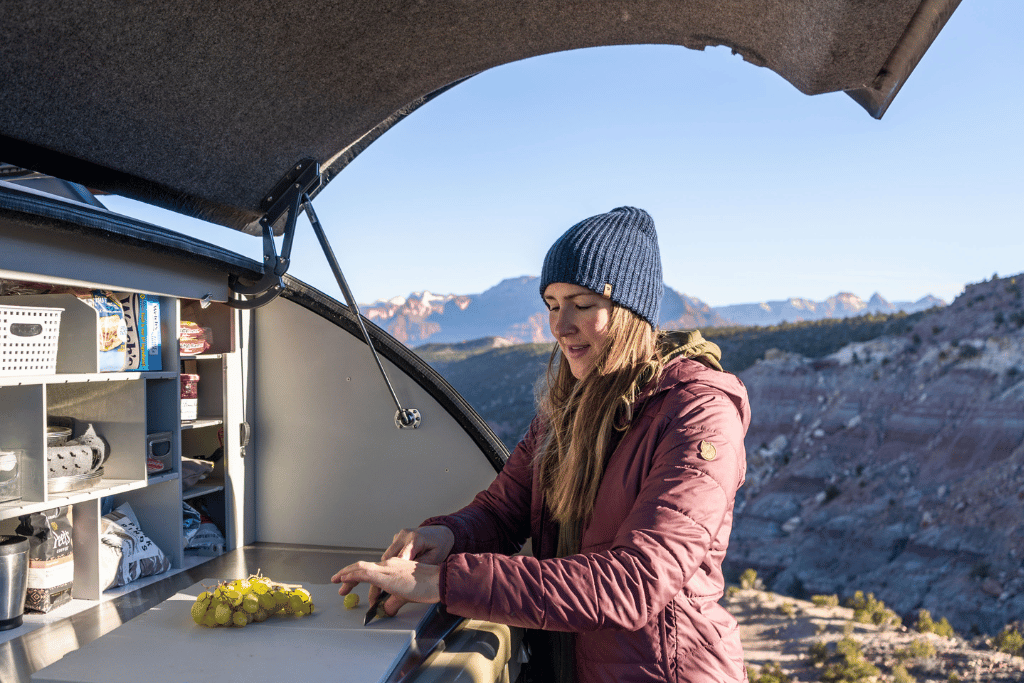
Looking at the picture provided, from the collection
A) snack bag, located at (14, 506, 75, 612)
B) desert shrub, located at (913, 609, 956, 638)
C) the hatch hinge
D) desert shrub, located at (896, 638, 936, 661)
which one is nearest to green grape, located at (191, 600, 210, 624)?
snack bag, located at (14, 506, 75, 612)

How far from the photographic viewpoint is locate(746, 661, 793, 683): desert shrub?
16.4 metres

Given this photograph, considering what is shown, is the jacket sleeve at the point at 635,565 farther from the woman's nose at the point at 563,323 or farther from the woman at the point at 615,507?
the woman's nose at the point at 563,323

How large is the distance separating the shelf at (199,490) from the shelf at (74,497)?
22 centimetres

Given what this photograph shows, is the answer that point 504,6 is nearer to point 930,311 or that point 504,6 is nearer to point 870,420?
point 870,420

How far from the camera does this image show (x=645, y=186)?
153ft

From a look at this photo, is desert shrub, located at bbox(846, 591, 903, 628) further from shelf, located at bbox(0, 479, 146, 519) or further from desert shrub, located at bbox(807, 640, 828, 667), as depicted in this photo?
shelf, located at bbox(0, 479, 146, 519)

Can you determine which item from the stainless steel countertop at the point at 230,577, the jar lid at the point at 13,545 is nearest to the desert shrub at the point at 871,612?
the stainless steel countertop at the point at 230,577

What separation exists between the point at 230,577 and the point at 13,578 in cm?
55

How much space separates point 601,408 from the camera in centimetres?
140

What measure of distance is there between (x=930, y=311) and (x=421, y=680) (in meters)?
32.2

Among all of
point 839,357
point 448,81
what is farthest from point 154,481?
point 839,357

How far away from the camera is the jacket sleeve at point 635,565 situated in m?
1.12

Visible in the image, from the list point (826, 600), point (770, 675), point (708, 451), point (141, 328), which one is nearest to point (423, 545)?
point (708, 451)

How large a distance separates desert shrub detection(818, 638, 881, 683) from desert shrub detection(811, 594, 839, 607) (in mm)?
3367
